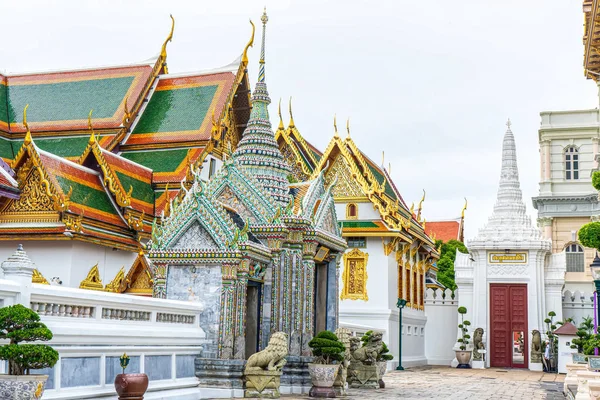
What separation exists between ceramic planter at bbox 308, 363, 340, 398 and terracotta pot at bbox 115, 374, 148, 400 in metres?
4.01

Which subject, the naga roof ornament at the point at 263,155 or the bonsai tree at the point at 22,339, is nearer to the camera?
the bonsai tree at the point at 22,339

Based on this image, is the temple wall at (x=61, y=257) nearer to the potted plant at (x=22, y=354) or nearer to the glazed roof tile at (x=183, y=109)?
the glazed roof tile at (x=183, y=109)

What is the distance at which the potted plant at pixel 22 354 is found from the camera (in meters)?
6.54

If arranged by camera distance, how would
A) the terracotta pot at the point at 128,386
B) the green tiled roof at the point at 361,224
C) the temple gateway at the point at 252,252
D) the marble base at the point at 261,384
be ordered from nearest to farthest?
the terracotta pot at the point at 128,386
the marble base at the point at 261,384
the temple gateway at the point at 252,252
the green tiled roof at the point at 361,224

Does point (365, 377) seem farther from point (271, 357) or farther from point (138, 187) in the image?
point (138, 187)

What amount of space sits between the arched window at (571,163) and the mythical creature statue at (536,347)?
1851cm

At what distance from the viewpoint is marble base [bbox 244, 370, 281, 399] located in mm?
11188

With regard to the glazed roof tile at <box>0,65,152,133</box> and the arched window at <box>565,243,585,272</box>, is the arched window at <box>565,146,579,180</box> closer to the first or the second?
the arched window at <box>565,243,585,272</box>

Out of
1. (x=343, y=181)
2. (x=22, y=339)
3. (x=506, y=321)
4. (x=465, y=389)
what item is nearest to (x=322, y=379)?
(x=465, y=389)

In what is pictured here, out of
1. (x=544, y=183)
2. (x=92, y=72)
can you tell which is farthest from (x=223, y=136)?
(x=544, y=183)

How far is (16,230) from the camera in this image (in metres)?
16.2

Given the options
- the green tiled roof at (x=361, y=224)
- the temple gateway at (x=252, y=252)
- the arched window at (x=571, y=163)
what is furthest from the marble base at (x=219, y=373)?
the arched window at (x=571, y=163)

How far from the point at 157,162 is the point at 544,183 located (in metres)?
27.1

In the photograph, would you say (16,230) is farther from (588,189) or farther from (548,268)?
(588,189)
